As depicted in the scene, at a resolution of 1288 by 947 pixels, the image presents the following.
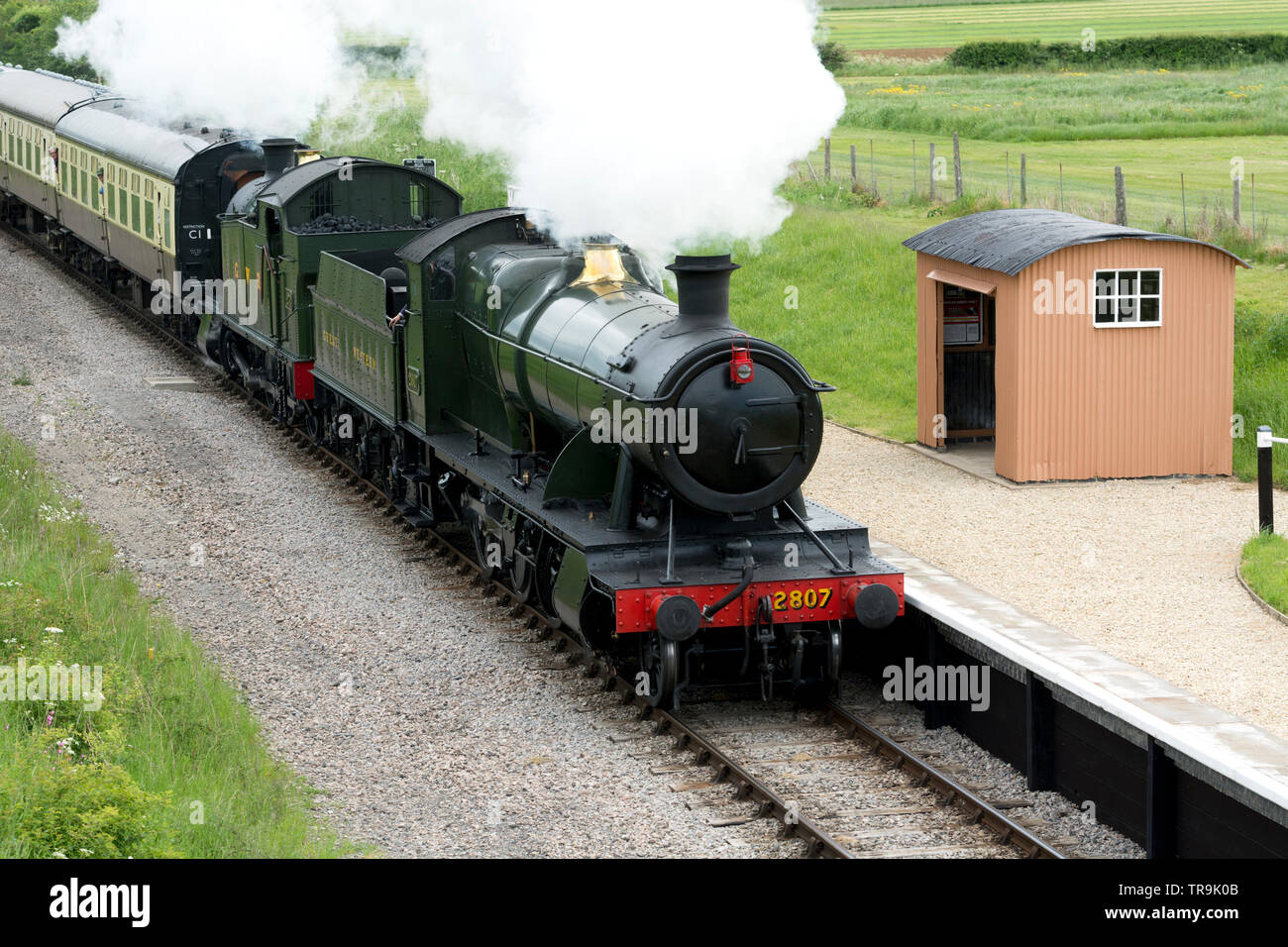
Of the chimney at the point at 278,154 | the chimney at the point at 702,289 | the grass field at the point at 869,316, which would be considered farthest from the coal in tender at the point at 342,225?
the chimney at the point at 702,289

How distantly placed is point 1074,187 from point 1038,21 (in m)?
47.8

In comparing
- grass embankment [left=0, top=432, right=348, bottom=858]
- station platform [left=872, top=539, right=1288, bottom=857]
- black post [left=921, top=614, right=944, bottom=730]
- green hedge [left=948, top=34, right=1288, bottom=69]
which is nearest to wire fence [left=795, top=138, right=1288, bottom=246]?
black post [left=921, top=614, right=944, bottom=730]

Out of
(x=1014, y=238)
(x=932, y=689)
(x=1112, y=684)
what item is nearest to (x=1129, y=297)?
(x=1014, y=238)

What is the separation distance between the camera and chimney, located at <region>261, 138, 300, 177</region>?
20.5 meters

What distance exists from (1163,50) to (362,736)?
59.0 m

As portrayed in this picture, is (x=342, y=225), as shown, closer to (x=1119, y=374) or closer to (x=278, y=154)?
(x=278, y=154)

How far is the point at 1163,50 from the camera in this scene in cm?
6194

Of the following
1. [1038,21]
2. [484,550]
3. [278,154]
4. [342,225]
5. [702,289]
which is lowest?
[484,550]

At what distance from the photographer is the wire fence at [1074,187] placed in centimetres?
2605

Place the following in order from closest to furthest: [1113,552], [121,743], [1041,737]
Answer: [121,743] < [1041,737] < [1113,552]

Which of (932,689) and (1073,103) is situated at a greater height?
(1073,103)

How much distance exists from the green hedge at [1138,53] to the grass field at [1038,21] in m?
2.38

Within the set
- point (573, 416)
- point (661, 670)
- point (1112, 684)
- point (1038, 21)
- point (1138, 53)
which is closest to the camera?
point (1112, 684)

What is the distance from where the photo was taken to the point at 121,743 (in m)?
8.91
